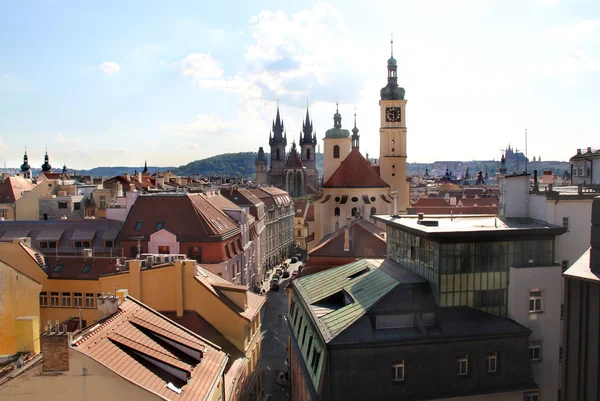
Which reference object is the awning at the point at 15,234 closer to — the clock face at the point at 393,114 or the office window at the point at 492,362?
the office window at the point at 492,362

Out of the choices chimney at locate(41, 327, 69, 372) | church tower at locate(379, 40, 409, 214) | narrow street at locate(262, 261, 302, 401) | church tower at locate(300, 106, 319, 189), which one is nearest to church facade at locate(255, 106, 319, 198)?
church tower at locate(300, 106, 319, 189)

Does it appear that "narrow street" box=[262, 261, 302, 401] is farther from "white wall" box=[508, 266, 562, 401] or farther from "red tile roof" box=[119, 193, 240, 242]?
"white wall" box=[508, 266, 562, 401]

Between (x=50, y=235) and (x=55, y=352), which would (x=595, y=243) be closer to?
(x=55, y=352)

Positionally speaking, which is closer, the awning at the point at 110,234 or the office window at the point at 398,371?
the office window at the point at 398,371

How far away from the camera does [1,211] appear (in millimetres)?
62750

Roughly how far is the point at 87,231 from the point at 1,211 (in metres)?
20.7

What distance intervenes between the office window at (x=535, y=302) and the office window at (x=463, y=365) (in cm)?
446

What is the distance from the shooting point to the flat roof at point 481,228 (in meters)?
23.8

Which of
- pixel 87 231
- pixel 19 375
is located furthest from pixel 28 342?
pixel 87 231

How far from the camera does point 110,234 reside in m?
48.0

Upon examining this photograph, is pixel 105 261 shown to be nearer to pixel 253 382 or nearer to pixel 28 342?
pixel 253 382

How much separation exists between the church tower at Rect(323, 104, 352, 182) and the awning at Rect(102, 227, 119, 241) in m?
44.3

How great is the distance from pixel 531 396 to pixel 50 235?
131 feet

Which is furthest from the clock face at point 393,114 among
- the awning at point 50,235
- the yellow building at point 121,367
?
the yellow building at point 121,367
